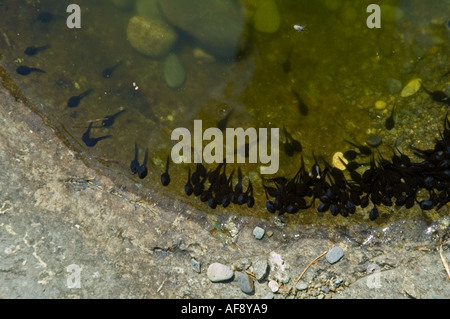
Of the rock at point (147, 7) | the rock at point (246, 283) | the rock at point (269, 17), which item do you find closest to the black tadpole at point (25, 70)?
the rock at point (147, 7)

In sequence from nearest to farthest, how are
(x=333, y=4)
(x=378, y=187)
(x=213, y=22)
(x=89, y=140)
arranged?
(x=378, y=187) → (x=89, y=140) → (x=333, y=4) → (x=213, y=22)

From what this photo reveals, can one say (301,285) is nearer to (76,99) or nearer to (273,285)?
(273,285)

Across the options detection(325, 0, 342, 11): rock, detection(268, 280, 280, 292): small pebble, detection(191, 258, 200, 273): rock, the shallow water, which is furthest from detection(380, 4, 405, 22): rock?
detection(191, 258, 200, 273): rock

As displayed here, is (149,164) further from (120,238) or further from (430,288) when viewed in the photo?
(430,288)

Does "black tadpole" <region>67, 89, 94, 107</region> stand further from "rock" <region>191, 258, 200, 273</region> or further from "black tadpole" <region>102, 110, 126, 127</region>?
"rock" <region>191, 258, 200, 273</region>

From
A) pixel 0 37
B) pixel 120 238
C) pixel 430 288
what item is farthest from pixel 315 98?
pixel 0 37

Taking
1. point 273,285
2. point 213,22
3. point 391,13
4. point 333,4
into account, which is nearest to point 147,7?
point 213,22
